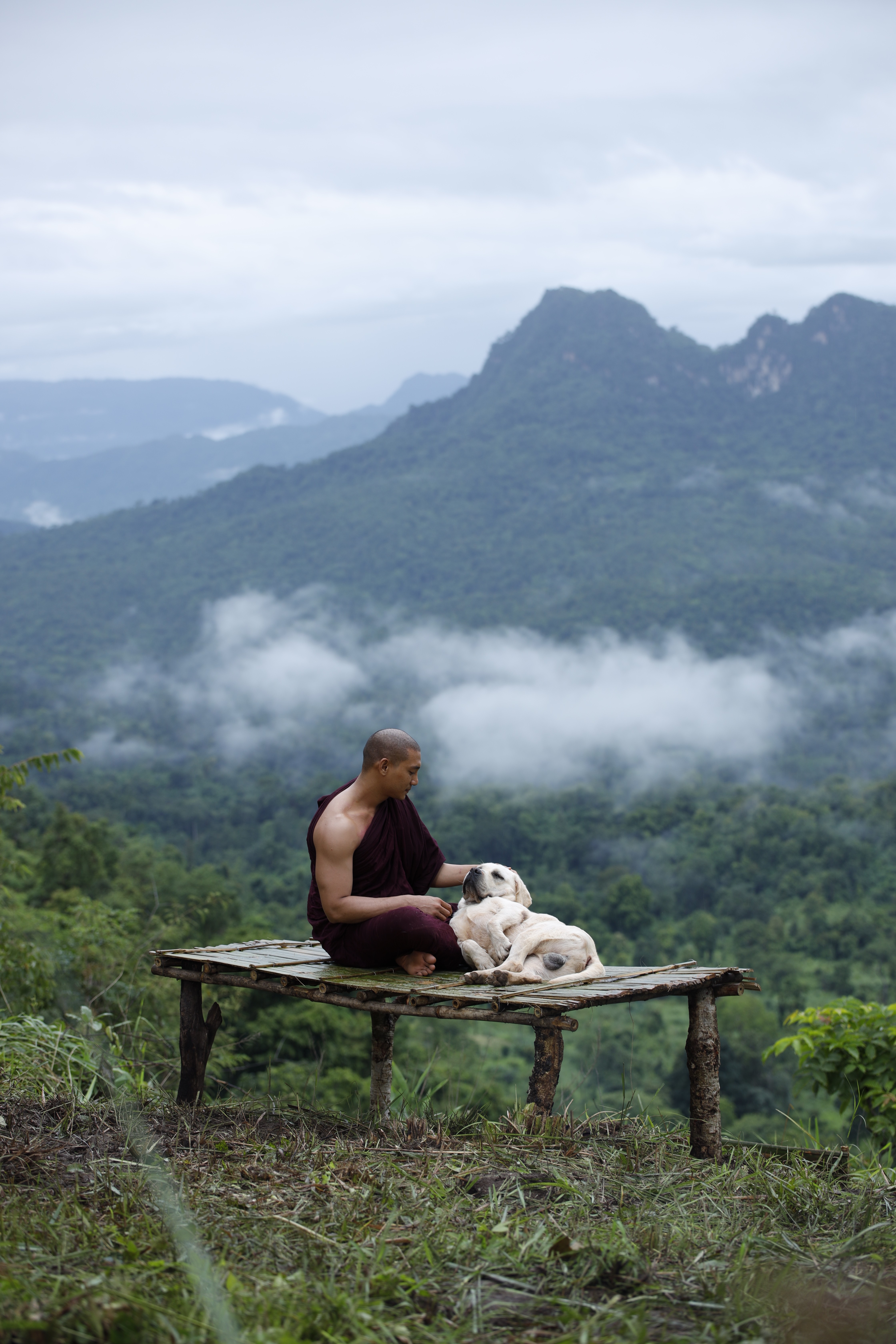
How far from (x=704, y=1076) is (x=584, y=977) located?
603mm

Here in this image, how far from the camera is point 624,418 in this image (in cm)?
16638

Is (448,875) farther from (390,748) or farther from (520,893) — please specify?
(390,748)

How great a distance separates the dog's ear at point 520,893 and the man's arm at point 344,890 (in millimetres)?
295

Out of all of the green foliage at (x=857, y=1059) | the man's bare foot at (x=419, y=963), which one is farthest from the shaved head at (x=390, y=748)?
the green foliage at (x=857, y=1059)

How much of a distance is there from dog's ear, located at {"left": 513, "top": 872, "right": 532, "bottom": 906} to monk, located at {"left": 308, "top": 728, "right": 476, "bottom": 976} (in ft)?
0.84

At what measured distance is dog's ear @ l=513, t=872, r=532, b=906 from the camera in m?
4.93

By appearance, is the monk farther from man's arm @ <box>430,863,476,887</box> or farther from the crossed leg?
man's arm @ <box>430,863,476,887</box>

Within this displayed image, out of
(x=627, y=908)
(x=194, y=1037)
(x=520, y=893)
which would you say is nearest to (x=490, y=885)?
(x=520, y=893)

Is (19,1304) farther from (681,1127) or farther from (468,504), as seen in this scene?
(468,504)

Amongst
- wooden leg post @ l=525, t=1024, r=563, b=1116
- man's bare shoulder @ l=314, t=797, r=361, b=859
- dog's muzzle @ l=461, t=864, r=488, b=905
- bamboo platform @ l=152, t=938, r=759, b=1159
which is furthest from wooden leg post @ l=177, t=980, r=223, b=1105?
wooden leg post @ l=525, t=1024, r=563, b=1116

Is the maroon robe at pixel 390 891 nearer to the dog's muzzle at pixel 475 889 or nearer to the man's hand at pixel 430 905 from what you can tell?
the man's hand at pixel 430 905

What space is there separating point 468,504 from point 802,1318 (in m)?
157

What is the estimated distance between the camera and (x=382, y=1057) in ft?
18.3

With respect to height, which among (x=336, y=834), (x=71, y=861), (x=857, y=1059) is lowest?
(x=71, y=861)
